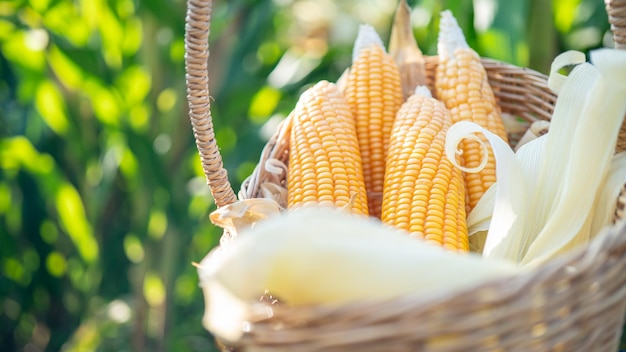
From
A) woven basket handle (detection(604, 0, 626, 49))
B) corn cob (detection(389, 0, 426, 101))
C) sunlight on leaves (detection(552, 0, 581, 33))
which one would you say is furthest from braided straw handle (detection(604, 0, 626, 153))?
sunlight on leaves (detection(552, 0, 581, 33))

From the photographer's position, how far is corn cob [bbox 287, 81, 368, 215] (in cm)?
69

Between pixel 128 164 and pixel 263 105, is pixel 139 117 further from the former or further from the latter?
pixel 263 105

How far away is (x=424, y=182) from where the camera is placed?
682 mm

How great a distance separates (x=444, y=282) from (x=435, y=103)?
0.39 meters

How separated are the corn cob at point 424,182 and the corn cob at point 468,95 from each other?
38 millimetres

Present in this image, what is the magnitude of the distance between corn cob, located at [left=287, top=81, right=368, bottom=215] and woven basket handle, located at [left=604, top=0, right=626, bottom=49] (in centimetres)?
27

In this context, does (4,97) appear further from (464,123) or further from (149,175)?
(464,123)

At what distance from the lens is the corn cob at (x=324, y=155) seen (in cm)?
69

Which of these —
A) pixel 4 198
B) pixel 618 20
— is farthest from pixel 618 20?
pixel 4 198

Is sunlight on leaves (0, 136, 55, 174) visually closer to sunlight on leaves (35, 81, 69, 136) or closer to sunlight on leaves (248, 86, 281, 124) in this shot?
sunlight on leaves (35, 81, 69, 136)

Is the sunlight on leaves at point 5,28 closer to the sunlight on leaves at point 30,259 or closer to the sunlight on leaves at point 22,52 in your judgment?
the sunlight on leaves at point 22,52

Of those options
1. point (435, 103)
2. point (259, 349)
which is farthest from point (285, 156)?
point (259, 349)

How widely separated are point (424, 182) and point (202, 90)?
23 cm

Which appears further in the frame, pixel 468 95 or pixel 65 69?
pixel 65 69
